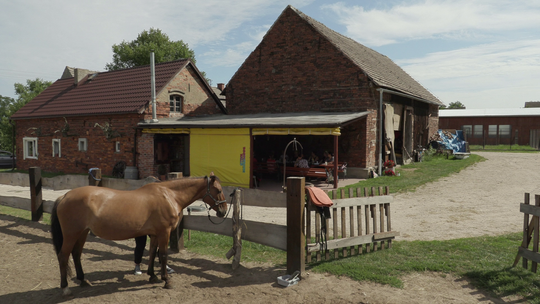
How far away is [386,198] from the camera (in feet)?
20.7

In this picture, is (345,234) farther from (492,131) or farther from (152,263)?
(492,131)

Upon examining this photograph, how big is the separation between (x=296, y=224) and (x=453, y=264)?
8.33 feet

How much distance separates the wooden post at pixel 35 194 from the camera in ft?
26.6

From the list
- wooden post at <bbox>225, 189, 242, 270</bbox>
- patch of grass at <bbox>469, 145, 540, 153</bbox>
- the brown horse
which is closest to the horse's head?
the brown horse

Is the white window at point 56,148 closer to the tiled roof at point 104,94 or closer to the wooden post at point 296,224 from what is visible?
the tiled roof at point 104,94

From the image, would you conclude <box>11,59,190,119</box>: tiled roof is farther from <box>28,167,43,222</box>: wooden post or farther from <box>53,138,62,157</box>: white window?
<box>28,167,43,222</box>: wooden post

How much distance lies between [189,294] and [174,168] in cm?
1513

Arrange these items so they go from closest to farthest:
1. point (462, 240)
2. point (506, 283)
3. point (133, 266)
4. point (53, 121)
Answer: point (506, 283) → point (133, 266) → point (462, 240) → point (53, 121)

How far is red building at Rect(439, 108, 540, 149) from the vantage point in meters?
37.4

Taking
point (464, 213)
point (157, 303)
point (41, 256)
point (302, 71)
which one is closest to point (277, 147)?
point (302, 71)

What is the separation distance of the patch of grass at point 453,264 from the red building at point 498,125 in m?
37.1

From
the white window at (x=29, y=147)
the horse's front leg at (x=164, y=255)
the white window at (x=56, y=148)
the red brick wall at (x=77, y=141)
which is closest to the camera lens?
the horse's front leg at (x=164, y=255)

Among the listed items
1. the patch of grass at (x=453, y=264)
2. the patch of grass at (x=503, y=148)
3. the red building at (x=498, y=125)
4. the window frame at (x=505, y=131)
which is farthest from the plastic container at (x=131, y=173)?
the window frame at (x=505, y=131)

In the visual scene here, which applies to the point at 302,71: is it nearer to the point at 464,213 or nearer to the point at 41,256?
the point at 464,213
